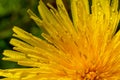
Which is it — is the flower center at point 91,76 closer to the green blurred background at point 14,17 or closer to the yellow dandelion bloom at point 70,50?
the yellow dandelion bloom at point 70,50

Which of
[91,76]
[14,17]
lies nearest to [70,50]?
[91,76]

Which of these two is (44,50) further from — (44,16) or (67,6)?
(67,6)

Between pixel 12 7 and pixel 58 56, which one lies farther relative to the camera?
pixel 12 7

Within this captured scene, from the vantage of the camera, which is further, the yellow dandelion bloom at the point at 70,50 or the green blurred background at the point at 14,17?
the green blurred background at the point at 14,17

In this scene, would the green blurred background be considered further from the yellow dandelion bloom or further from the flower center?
the flower center

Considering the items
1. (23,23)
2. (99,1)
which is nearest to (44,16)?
(99,1)

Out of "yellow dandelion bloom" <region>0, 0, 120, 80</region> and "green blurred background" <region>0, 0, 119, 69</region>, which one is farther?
"green blurred background" <region>0, 0, 119, 69</region>

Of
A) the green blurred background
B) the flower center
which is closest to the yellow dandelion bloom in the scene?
the flower center

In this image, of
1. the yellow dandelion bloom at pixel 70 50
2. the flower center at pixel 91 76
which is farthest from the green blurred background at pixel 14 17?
the flower center at pixel 91 76
